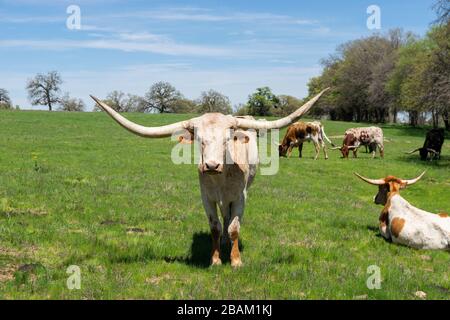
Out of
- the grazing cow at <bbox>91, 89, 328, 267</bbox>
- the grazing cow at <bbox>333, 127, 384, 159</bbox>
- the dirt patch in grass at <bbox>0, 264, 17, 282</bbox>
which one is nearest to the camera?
the dirt patch in grass at <bbox>0, 264, 17, 282</bbox>

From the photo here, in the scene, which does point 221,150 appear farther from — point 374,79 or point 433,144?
point 374,79

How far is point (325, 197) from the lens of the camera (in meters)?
14.5

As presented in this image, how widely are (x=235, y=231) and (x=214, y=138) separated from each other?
1.77 meters

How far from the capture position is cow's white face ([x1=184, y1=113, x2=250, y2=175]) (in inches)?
234

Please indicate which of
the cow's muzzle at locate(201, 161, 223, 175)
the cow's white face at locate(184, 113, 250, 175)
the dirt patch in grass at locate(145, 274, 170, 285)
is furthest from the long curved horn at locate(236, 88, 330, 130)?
the dirt patch in grass at locate(145, 274, 170, 285)

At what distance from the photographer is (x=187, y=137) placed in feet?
22.7

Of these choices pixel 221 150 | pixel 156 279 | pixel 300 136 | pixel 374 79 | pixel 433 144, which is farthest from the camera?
pixel 374 79

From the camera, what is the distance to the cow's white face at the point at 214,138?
19.5 ft

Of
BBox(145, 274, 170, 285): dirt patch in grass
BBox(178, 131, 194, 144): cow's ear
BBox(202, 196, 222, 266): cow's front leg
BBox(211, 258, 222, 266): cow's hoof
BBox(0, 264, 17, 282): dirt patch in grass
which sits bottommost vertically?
BBox(145, 274, 170, 285): dirt patch in grass

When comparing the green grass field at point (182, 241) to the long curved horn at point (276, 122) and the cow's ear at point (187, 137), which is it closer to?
the cow's ear at point (187, 137)

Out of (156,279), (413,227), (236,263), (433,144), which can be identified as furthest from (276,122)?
(433,144)

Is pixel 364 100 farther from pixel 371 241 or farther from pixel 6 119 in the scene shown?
pixel 371 241

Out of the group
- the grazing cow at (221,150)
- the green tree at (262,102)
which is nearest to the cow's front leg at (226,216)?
the grazing cow at (221,150)

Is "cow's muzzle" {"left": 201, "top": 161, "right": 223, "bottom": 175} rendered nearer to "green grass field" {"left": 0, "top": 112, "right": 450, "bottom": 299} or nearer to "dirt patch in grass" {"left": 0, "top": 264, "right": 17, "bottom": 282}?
"green grass field" {"left": 0, "top": 112, "right": 450, "bottom": 299}
